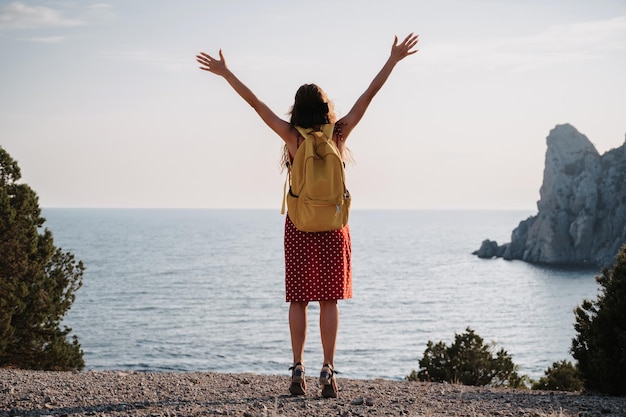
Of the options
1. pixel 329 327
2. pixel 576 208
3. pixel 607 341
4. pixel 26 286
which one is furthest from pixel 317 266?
pixel 576 208

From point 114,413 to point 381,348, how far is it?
165ft

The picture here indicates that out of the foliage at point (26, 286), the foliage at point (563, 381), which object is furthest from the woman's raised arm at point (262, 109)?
the foliage at point (26, 286)

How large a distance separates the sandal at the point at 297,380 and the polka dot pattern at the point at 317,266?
57 centimetres

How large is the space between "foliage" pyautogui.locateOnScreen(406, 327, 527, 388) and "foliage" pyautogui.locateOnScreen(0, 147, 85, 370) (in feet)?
30.9

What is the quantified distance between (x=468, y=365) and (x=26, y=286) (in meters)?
10.5

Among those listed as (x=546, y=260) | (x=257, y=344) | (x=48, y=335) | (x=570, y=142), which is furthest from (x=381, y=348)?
(x=570, y=142)

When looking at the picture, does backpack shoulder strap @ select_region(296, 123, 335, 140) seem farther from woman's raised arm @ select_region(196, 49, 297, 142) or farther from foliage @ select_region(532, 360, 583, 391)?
foliage @ select_region(532, 360, 583, 391)

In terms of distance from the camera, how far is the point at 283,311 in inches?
2810

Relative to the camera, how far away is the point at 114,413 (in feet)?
17.5

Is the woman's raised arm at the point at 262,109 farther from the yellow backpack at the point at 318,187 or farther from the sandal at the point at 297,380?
the sandal at the point at 297,380

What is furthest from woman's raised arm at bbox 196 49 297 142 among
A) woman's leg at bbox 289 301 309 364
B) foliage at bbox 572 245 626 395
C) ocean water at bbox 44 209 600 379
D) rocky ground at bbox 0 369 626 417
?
ocean water at bbox 44 209 600 379

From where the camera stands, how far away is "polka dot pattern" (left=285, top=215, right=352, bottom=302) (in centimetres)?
588

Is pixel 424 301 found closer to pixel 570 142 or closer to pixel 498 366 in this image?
pixel 570 142

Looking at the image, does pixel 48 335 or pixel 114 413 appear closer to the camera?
pixel 114 413
